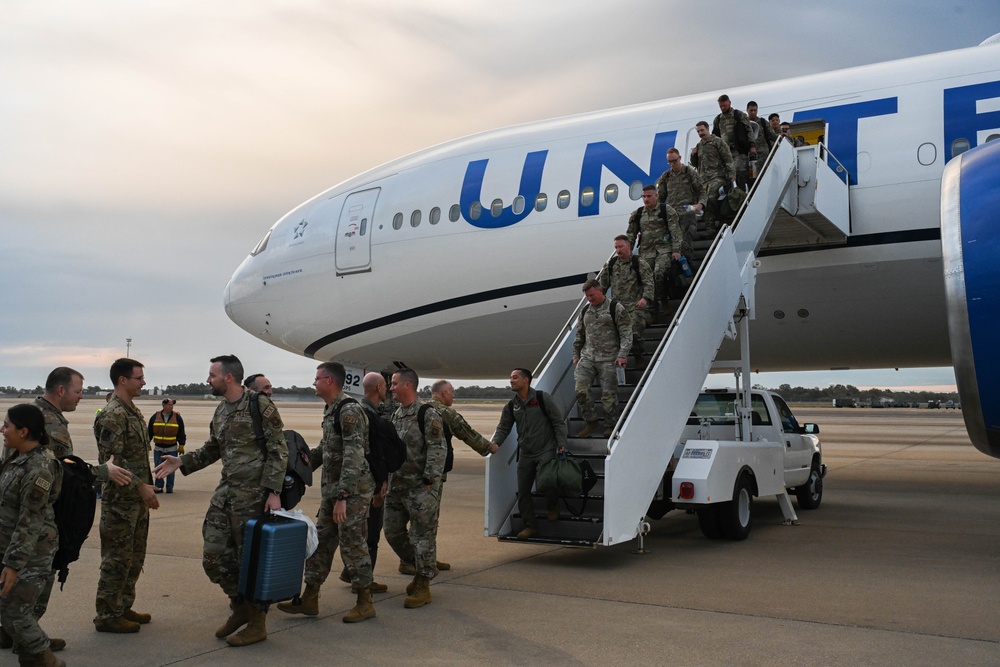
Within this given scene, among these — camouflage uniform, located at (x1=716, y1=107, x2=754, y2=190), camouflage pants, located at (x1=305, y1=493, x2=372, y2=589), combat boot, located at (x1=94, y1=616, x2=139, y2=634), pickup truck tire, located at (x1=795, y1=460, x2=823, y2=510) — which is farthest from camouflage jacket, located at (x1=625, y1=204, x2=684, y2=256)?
combat boot, located at (x1=94, y1=616, x2=139, y2=634)

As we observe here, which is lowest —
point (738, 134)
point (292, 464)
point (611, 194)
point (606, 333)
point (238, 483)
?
point (238, 483)

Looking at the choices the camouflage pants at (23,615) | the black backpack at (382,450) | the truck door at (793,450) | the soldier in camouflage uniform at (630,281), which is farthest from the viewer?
the truck door at (793,450)

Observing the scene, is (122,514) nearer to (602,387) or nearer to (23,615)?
(23,615)

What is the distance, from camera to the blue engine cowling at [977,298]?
630 centimetres

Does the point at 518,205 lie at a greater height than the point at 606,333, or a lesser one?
greater

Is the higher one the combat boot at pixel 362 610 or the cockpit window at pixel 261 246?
the cockpit window at pixel 261 246

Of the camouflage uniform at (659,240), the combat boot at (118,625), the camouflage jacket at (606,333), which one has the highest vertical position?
the camouflage uniform at (659,240)

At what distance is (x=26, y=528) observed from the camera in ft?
14.6

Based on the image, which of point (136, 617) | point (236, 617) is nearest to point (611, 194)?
point (236, 617)

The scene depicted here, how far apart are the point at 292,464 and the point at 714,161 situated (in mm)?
6108

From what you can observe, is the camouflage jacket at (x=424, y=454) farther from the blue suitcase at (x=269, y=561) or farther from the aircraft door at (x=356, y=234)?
the aircraft door at (x=356, y=234)

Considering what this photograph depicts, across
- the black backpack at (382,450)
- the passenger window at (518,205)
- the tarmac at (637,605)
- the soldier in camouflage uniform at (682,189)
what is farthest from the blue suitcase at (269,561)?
the passenger window at (518,205)

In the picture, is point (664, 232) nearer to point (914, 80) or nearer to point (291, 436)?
point (914, 80)

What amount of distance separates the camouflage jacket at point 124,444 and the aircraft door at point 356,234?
841cm
